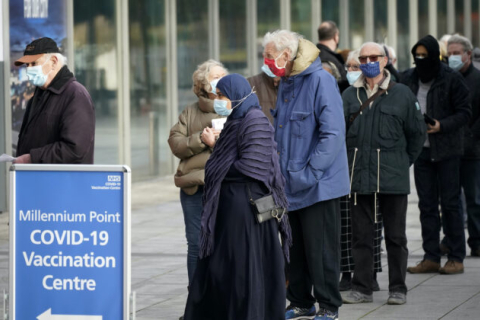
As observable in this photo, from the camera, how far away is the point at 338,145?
23.9 feet

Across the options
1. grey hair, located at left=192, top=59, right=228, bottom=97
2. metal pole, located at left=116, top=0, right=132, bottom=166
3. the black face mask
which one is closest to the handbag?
grey hair, located at left=192, top=59, right=228, bottom=97

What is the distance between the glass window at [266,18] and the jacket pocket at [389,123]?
43.3 feet

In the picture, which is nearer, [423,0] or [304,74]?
[304,74]

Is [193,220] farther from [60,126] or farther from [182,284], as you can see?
[182,284]

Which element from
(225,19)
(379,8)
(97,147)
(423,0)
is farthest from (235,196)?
(423,0)

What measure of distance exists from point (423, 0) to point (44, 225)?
23536 millimetres

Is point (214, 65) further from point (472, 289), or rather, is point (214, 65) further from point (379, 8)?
point (379, 8)

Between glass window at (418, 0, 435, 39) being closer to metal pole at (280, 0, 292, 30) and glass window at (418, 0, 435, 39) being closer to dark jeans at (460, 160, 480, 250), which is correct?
metal pole at (280, 0, 292, 30)

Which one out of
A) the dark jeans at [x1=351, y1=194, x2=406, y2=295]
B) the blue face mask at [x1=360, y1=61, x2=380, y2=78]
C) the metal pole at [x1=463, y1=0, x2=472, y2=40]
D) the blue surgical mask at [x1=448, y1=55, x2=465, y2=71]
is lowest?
the dark jeans at [x1=351, y1=194, x2=406, y2=295]

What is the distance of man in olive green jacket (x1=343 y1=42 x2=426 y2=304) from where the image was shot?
26.7ft

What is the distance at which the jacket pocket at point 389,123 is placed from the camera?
814cm

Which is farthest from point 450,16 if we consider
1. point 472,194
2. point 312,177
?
point 312,177

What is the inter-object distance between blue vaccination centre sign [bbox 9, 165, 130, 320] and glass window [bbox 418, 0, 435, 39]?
22934 mm

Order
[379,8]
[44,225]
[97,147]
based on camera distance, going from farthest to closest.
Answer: [379,8] → [97,147] → [44,225]
